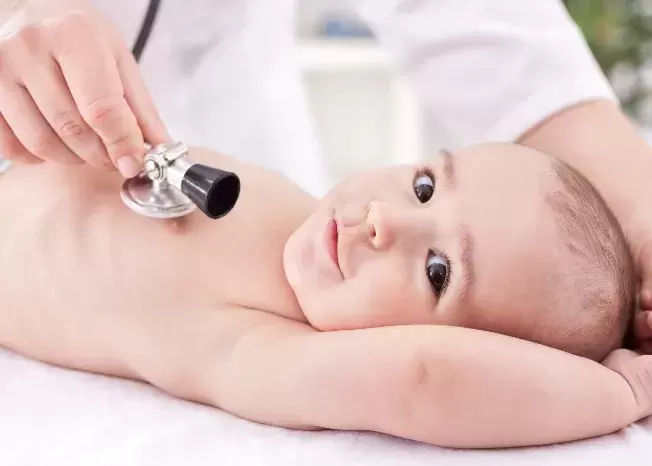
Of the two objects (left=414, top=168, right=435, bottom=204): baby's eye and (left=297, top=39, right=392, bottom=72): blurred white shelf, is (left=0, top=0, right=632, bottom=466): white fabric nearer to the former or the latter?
(left=414, top=168, right=435, bottom=204): baby's eye

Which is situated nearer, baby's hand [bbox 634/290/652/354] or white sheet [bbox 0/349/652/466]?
white sheet [bbox 0/349/652/466]

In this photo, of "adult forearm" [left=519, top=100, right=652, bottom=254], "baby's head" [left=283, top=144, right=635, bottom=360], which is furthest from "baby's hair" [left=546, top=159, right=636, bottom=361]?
"adult forearm" [left=519, top=100, right=652, bottom=254]

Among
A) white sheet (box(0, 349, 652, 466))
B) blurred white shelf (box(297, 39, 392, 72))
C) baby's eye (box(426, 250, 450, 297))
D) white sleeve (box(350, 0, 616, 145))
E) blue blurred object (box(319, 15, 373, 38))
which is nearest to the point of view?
white sheet (box(0, 349, 652, 466))

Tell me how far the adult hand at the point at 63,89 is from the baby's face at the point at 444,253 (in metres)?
0.20

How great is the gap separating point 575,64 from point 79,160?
2.24 feet

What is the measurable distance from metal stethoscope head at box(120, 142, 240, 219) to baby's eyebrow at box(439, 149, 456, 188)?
0.20 meters

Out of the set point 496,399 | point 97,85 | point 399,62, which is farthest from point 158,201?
point 399,62

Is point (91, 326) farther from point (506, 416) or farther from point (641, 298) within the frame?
point (641, 298)

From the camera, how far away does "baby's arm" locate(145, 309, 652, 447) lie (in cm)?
64

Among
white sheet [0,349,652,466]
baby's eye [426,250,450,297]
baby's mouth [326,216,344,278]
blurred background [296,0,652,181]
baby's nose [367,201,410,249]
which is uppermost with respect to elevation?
baby's nose [367,201,410,249]

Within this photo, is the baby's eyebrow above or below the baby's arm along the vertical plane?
above

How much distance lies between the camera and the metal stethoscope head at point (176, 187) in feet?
2.37

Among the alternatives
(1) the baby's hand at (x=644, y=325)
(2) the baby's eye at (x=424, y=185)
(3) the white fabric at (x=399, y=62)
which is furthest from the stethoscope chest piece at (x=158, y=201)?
(1) the baby's hand at (x=644, y=325)

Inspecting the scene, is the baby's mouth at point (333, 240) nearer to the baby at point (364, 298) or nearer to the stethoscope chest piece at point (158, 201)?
the baby at point (364, 298)
